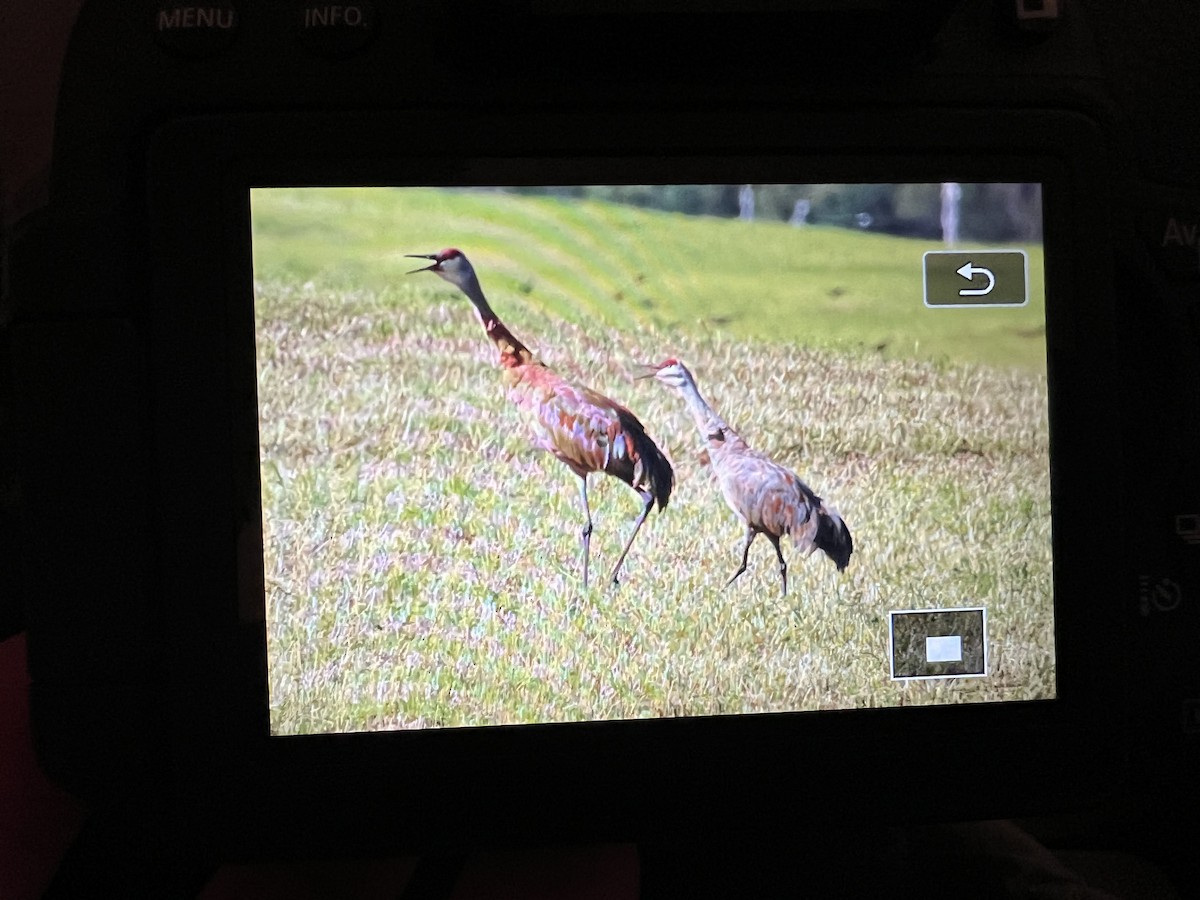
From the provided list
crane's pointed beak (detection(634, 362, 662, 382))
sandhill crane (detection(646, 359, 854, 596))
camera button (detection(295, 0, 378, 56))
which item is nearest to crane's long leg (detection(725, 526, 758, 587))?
sandhill crane (detection(646, 359, 854, 596))

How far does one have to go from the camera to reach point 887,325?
501mm

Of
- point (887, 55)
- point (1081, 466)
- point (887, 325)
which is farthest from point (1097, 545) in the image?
point (887, 55)

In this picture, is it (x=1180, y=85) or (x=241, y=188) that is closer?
(x=241, y=188)

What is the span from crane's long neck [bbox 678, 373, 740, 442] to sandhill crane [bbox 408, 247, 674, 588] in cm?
3

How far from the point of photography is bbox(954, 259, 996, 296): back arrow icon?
19.7 inches

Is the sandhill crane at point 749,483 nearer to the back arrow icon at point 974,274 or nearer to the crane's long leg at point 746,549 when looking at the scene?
the crane's long leg at point 746,549

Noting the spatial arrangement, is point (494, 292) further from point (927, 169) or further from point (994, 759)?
point (994, 759)

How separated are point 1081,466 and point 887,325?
144 mm

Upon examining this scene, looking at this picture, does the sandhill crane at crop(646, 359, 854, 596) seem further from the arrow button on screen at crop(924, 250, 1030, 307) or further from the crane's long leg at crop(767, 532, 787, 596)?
the arrow button on screen at crop(924, 250, 1030, 307)

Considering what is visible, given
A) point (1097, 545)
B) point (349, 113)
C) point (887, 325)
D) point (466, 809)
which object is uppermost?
point (349, 113)

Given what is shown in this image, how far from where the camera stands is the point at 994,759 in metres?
0.51

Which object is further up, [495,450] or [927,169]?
[927,169]

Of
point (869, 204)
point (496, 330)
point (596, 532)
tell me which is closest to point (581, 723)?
point (596, 532)

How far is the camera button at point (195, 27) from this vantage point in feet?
1.59
